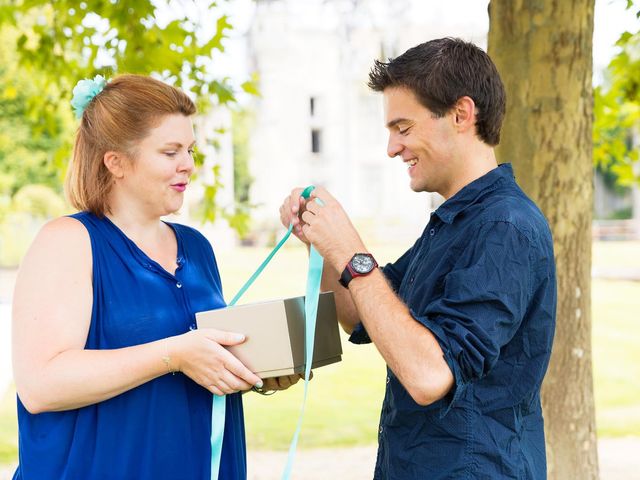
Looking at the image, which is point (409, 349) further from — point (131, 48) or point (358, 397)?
point (358, 397)

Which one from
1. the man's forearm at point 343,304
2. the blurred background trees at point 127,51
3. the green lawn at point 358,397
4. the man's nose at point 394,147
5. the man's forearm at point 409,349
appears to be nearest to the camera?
the man's forearm at point 409,349

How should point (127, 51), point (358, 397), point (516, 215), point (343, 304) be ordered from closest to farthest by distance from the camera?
point (516, 215) < point (343, 304) < point (127, 51) < point (358, 397)

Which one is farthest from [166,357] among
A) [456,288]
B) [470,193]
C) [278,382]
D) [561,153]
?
[561,153]

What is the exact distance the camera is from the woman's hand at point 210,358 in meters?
2.33

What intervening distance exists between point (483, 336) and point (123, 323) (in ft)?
3.39

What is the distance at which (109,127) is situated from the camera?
101 inches

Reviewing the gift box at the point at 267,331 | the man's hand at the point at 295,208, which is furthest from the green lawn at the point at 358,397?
the gift box at the point at 267,331

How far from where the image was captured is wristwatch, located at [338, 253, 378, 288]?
216 cm

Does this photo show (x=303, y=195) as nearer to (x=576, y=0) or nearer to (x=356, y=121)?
(x=576, y=0)

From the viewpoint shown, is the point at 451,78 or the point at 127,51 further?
the point at 127,51

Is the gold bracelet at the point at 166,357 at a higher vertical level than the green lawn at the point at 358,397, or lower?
higher

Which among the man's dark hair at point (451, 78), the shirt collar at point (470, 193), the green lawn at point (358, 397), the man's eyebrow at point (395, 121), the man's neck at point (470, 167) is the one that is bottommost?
the green lawn at point (358, 397)

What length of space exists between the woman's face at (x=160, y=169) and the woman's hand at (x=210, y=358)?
482mm

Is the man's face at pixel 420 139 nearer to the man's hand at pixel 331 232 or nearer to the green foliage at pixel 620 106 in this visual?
the man's hand at pixel 331 232
